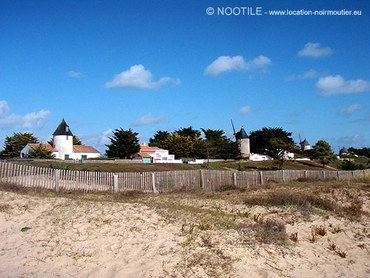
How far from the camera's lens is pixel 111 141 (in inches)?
2805

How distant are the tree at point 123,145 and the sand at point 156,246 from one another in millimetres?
60745

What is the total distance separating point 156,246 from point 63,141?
65.4 metres

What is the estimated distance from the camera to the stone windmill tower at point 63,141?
224 feet

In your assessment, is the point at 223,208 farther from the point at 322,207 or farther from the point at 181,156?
the point at 181,156

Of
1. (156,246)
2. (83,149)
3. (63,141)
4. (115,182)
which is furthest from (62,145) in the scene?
(156,246)

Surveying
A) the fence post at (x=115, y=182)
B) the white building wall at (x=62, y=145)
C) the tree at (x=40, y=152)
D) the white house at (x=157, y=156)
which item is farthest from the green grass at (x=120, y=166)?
the white building wall at (x=62, y=145)

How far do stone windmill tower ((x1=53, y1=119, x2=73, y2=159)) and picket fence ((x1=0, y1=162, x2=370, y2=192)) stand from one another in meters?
52.1

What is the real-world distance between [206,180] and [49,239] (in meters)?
13.8

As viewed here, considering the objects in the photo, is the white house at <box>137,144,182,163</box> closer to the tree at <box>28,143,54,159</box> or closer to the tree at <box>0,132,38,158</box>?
the tree at <box>28,143,54,159</box>

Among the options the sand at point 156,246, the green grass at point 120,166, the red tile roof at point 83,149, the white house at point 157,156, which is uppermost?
the red tile roof at point 83,149

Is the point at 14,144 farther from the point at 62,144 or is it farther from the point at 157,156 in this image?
the point at 157,156

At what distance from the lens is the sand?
625 cm

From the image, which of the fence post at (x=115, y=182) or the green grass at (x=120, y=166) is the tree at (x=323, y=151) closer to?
the green grass at (x=120, y=166)

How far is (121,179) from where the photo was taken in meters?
18.3
